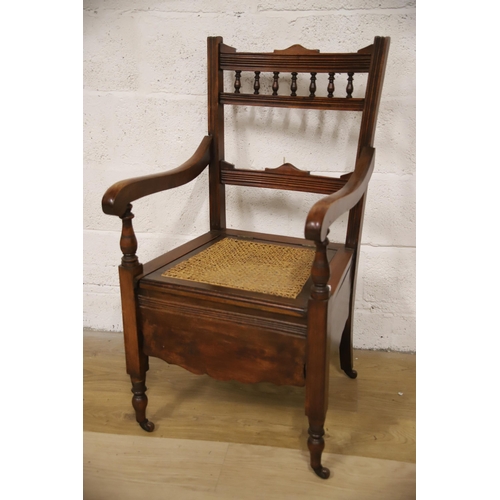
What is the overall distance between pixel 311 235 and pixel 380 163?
2.44 feet

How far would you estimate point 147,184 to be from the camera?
112 centimetres

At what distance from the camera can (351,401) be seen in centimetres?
138

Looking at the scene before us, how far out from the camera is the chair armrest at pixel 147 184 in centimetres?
101

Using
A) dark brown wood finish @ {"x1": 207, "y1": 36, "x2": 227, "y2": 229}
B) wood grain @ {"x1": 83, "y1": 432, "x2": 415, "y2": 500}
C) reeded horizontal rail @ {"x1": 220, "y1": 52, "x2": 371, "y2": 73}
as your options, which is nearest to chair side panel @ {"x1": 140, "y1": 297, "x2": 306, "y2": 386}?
wood grain @ {"x1": 83, "y1": 432, "x2": 415, "y2": 500}

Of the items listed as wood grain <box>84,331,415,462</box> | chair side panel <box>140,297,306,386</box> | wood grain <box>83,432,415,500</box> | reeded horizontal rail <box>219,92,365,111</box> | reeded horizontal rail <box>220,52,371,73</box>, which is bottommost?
wood grain <box>83,432,415,500</box>

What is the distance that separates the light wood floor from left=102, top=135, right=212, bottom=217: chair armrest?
62 centimetres

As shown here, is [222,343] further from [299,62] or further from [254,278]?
[299,62]

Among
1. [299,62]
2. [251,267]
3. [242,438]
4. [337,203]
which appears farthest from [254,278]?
[299,62]

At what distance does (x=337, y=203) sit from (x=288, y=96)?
501 mm

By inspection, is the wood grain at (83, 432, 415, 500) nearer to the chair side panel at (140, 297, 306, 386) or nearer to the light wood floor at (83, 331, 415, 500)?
the light wood floor at (83, 331, 415, 500)

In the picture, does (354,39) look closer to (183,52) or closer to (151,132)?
(183,52)

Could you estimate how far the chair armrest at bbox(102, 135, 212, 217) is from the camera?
1015 mm

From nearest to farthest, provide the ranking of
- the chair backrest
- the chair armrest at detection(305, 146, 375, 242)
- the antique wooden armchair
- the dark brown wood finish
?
the chair armrest at detection(305, 146, 375, 242)
the antique wooden armchair
the chair backrest
the dark brown wood finish

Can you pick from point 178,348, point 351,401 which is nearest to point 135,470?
point 178,348
